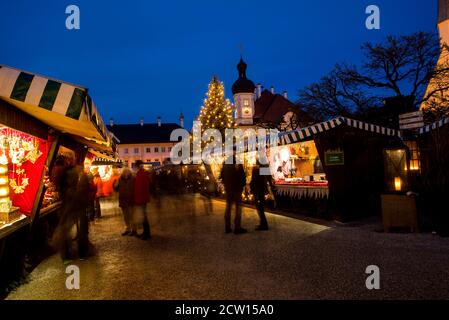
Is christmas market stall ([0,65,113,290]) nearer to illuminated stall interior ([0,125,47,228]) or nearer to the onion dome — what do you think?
illuminated stall interior ([0,125,47,228])

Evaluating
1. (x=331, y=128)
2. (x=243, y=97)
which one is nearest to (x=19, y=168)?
(x=331, y=128)

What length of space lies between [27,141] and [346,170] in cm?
854

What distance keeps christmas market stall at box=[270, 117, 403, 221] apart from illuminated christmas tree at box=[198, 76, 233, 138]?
24.1 metres

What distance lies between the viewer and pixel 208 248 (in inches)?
283

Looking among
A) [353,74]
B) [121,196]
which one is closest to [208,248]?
[121,196]

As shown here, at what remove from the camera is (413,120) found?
8547 millimetres

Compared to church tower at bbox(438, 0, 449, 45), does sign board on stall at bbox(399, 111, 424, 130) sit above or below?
below

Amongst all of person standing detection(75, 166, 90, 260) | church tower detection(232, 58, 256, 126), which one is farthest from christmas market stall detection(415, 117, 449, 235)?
church tower detection(232, 58, 256, 126)

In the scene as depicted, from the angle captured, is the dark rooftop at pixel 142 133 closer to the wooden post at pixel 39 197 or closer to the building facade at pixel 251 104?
the building facade at pixel 251 104

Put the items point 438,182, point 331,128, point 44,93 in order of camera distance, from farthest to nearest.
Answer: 1. point 331,128
2. point 438,182
3. point 44,93

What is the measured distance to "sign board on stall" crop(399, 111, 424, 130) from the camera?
27.6 ft

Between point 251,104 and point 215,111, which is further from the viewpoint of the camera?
point 251,104

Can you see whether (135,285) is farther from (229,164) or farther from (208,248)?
(229,164)

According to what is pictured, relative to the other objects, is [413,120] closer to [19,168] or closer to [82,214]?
[82,214]
